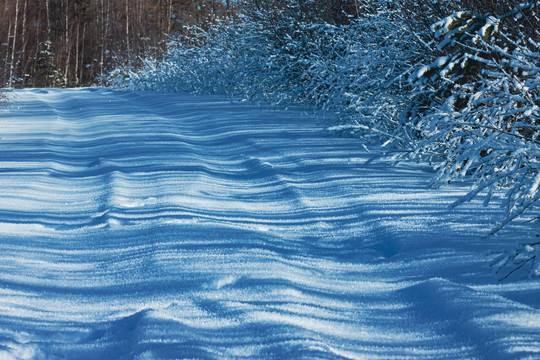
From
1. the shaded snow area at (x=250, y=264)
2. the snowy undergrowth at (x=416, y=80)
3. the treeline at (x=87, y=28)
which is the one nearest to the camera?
the shaded snow area at (x=250, y=264)

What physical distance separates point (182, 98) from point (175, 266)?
9273mm

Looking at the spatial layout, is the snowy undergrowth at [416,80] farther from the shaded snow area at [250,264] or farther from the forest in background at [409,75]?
the shaded snow area at [250,264]

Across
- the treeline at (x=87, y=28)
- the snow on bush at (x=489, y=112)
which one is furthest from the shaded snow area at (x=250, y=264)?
the treeline at (x=87, y=28)

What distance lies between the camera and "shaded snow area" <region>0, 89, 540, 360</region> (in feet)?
6.25

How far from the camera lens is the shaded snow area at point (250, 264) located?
1906 millimetres

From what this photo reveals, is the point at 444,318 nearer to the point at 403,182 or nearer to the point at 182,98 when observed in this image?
the point at 403,182

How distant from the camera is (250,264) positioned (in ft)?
8.52

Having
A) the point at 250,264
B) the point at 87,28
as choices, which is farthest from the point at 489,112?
the point at 87,28

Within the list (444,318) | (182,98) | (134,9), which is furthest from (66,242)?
(134,9)

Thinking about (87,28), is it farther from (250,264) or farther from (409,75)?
(250,264)

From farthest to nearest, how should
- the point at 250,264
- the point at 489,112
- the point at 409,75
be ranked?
the point at 409,75
the point at 489,112
the point at 250,264

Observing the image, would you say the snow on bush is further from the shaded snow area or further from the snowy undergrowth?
the shaded snow area

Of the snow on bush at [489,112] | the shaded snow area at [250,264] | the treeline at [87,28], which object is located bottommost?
the shaded snow area at [250,264]

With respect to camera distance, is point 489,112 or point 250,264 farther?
point 489,112
